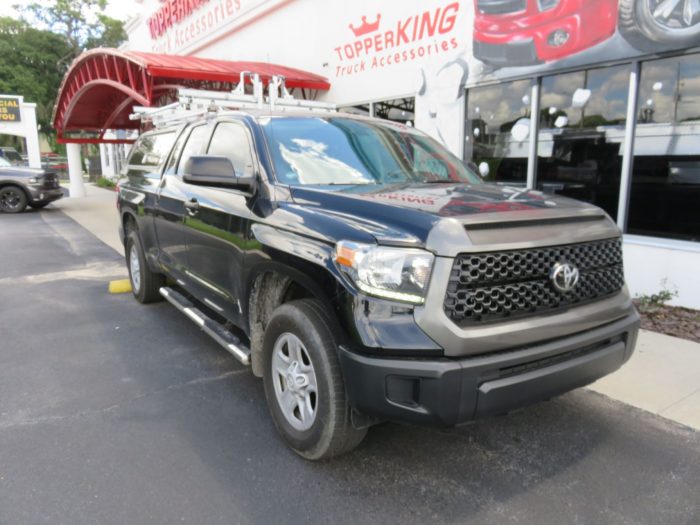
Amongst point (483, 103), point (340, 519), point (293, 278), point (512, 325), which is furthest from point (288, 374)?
point (483, 103)

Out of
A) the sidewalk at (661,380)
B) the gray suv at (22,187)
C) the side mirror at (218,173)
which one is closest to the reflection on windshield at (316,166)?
the side mirror at (218,173)

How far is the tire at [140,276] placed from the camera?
5766mm

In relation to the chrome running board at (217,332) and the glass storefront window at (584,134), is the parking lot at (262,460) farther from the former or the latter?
the glass storefront window at (584,134)

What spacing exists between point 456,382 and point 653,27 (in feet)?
17.5

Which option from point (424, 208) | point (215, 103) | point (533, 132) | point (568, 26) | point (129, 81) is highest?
point (129, 81)

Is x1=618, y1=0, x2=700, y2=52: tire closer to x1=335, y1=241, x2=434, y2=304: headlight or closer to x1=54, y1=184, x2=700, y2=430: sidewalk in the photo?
x1=54, y1=184, x2=700, y2=430: sidewalk

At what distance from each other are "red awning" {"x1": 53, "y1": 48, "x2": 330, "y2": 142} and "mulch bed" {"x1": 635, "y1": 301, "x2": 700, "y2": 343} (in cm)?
789

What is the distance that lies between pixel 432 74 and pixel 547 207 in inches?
253

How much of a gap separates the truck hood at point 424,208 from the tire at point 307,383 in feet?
1.72

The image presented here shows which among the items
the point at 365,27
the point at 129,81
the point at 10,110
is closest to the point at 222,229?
the point at 365,27

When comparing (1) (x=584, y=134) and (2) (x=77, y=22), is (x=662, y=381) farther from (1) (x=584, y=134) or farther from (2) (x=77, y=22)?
(2) (x=77, y=22)

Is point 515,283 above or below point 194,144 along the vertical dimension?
below

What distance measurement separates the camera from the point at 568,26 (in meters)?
6.46

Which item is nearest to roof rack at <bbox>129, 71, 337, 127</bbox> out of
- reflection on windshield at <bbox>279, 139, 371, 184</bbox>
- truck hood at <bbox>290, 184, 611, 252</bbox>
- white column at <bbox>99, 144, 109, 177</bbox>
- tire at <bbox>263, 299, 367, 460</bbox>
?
reflection on windshield at <bbox>279, 139, 371, 184</bbox>
